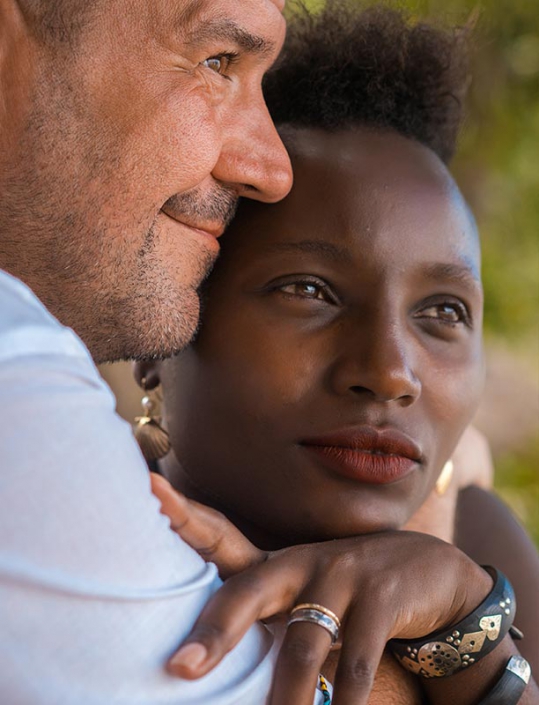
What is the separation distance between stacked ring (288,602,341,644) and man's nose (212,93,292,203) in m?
1.08

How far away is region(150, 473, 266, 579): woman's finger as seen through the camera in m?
1.53

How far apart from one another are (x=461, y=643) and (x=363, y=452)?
1.57 feet

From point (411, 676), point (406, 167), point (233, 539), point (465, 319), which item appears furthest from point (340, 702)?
point (406, 167)

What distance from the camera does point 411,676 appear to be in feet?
6.51

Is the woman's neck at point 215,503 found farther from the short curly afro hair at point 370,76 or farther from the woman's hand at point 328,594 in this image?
the short curly afro hair at point 370,76

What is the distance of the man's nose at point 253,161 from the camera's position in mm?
2256

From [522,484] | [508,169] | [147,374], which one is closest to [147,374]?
[147,374]

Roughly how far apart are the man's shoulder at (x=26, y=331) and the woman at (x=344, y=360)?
76cm

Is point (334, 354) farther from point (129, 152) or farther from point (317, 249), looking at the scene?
point (129, 152)

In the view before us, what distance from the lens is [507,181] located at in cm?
571

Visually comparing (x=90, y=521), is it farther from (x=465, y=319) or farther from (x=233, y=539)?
(x=465, y=319)

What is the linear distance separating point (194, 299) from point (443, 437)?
0.70 metres

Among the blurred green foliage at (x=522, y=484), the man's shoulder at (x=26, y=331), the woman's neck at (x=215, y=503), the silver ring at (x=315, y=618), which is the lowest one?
the blurred green foliage at (x=522, y=484)

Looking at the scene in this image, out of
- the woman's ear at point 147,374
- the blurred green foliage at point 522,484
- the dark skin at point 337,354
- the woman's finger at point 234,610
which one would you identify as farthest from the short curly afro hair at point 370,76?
the blurred green foliage at point 522,484
